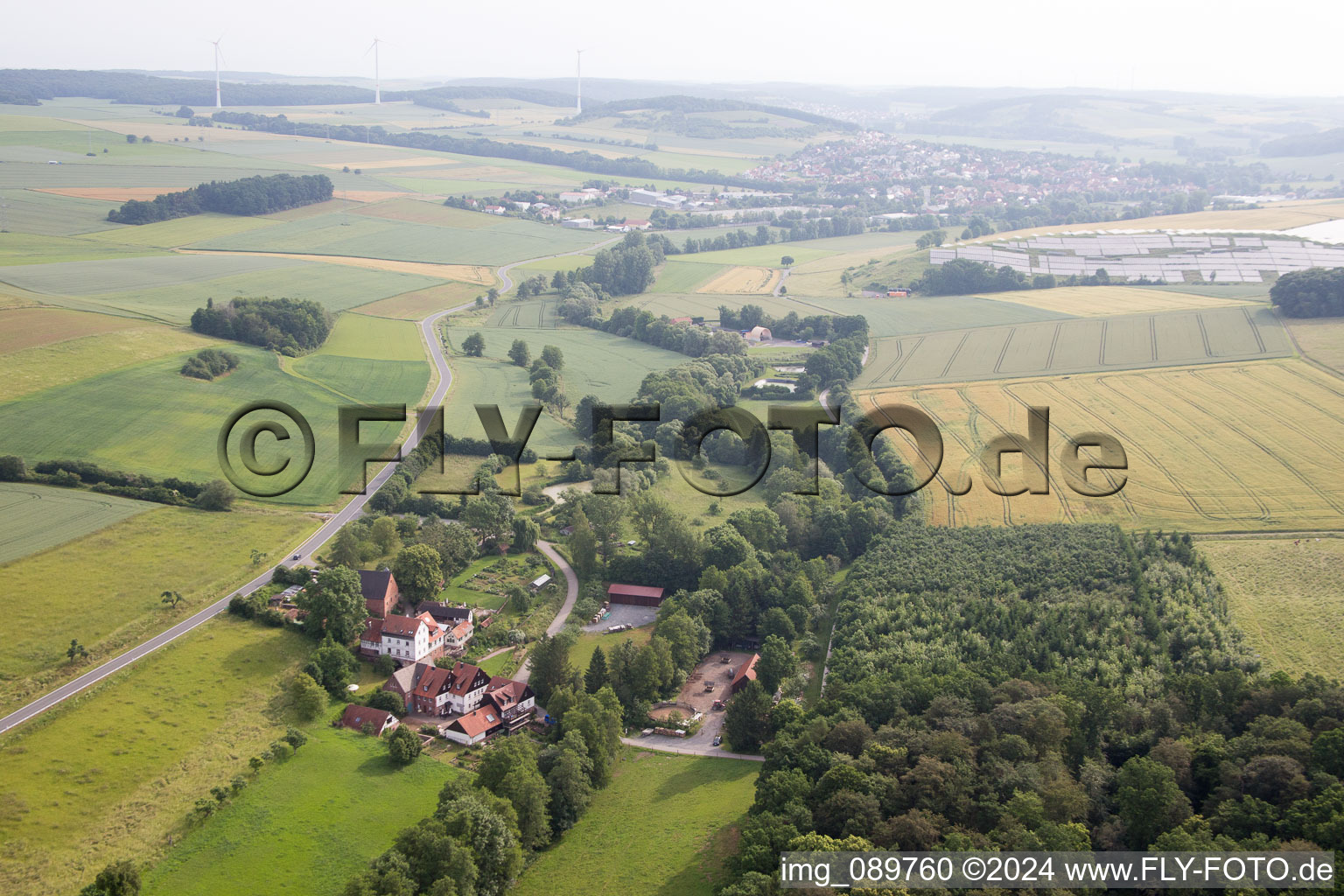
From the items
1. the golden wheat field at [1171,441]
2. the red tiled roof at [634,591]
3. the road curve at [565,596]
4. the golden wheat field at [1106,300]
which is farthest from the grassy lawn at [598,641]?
the golden wheat field at [1106,300]

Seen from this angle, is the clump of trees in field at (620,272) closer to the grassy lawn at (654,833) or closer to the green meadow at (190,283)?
the green meadow at (190,283)

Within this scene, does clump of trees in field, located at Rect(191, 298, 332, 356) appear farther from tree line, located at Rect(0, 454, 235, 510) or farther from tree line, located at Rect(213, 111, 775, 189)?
tree line, located at Rect(213, 111, 775, 189)

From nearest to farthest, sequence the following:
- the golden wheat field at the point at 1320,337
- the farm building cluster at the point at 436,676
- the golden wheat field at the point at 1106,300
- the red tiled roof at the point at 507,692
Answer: the farm building cluster at the point at 436,676, the red tiled roof at the point at 507,692, the golden wheat field at the point at 1320,337, the golden wheat field at the point at 1106,300

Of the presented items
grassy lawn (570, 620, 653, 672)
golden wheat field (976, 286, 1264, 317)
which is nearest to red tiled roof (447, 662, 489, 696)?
grassy lawn (570, 620, 653, 672)

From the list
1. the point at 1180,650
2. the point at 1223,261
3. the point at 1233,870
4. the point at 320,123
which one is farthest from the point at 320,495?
the point at 320,123

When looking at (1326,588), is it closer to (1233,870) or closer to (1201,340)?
(1233,870)
